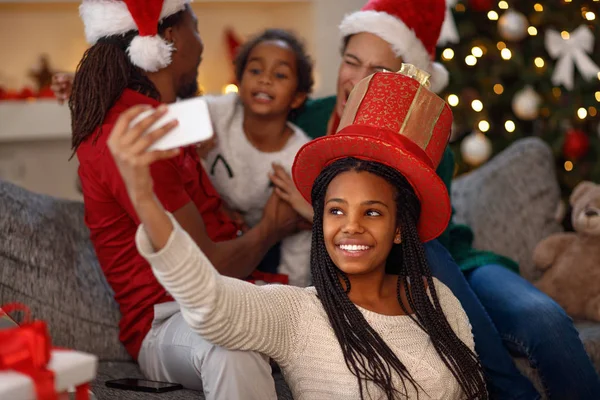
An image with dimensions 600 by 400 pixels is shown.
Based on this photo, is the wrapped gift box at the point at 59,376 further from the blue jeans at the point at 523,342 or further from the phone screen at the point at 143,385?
the blue jeans at the point at 523,342

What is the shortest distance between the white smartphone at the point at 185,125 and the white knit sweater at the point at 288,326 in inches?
7.0

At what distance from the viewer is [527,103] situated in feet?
12.5

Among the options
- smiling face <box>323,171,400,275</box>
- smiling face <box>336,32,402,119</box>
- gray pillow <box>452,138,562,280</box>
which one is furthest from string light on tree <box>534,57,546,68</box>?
smiling face <box>323,171,400,275</box>

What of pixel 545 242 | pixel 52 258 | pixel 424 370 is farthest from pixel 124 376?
pixel 545 242

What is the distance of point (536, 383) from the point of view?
246 centimetres

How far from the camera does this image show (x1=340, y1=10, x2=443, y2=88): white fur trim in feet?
8.68

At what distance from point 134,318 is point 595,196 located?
164 cm

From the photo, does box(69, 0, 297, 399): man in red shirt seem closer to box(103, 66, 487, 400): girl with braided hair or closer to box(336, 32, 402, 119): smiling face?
box(103, 66, 487, 400): girl with braided hair

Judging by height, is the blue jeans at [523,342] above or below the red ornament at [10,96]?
below

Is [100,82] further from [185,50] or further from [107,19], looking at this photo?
[185,50]

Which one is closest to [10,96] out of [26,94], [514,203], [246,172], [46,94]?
[26,94]

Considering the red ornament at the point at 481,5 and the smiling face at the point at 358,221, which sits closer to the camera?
the smiling face at the point at 358,221

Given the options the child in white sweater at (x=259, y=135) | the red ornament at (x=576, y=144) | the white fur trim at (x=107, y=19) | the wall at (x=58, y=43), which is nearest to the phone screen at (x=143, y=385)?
the child in white sweater at (x=259, y=135)

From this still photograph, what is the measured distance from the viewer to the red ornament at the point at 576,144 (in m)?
3.78
